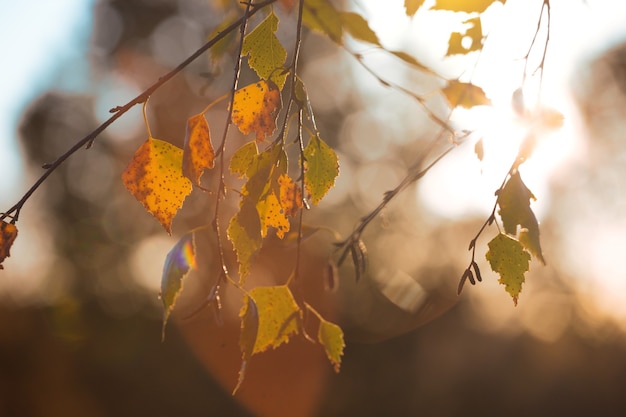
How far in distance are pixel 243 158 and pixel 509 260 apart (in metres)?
0.37

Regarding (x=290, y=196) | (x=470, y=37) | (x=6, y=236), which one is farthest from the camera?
(x=470, y=37)

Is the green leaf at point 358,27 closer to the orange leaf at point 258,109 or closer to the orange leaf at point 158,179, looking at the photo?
the orange leaf at point 258,109

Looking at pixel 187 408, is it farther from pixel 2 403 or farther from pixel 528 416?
pixel 528 416

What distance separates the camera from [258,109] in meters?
0.77

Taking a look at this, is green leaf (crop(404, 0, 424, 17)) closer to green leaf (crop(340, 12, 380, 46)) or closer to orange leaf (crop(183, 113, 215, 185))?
green leaf (crop(340, 12, 380, 46))

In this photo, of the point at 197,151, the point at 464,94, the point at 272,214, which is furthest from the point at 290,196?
the point at 464,94

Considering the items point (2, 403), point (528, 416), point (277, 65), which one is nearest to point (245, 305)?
point (277, 65)

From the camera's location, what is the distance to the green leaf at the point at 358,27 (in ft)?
2.82

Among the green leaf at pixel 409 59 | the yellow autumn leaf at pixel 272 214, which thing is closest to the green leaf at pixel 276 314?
the yellow autumn leaf at pixel 272 214

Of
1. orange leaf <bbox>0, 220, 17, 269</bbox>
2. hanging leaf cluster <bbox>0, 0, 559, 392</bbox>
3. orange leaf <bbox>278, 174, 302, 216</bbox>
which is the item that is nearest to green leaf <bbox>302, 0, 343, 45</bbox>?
hanging leaf cluster <bbox>0, 0, 559, 392</bbox>

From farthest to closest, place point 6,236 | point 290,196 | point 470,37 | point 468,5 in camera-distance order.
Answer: point 470,37 → point 468,5 → point 290,196 → point 6,236

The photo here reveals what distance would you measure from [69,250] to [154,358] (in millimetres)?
3502

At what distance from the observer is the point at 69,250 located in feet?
43.1

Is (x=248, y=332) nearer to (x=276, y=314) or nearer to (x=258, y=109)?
(x=276, y=314)
